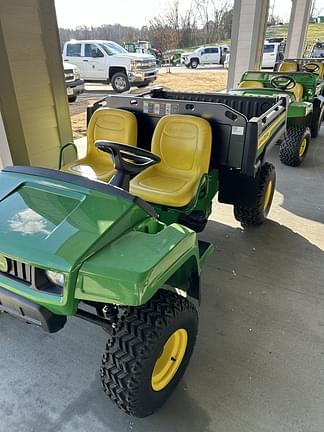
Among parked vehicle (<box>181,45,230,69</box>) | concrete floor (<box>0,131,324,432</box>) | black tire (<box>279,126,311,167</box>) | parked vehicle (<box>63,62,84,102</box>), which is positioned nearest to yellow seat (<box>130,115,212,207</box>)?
concrete floor (<box>0,131,324,432</box>)

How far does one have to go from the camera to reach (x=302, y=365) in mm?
1676

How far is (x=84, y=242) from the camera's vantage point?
1.19m

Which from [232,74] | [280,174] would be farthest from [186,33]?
[280,174]

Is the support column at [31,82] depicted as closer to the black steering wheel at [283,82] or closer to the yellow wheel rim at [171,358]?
the yellow wheel rim at [171,358]

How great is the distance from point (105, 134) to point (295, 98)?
305cm

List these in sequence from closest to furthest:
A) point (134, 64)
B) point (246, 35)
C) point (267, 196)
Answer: point (267, 196) < point (246, 35) < point (134, 64)

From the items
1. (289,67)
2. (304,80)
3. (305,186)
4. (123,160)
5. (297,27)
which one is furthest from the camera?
(297,27)

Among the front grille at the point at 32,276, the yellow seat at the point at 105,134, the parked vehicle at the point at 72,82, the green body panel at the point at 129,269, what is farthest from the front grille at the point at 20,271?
the parked vehicle at the point at 72,82

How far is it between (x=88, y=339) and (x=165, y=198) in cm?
91

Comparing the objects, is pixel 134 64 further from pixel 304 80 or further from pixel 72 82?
pixel 304 80

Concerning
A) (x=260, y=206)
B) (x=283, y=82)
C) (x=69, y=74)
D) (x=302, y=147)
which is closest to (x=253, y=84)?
(x=283, y=82)

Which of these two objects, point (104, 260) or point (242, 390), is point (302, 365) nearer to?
point (242, 390)

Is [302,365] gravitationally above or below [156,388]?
below

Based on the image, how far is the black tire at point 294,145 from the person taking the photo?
13.4ft
